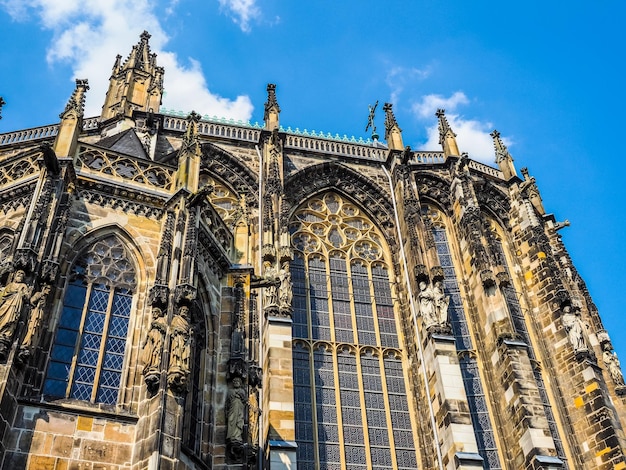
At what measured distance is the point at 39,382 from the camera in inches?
372

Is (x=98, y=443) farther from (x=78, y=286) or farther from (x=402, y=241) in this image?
(x=402, y=241)

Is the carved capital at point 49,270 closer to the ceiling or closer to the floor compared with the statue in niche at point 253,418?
closer to the ceiling

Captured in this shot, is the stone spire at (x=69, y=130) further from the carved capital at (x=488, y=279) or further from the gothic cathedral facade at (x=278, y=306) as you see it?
the carved capital at (x=488, y=279)

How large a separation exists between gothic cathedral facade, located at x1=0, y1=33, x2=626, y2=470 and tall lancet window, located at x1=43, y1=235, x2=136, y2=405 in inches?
1.1

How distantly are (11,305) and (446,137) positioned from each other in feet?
51.3

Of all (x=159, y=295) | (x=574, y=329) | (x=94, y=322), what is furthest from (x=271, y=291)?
(x=574, y=329)

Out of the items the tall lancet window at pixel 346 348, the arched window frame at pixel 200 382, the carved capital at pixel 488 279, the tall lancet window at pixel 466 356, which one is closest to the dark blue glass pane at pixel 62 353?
the arched window frame at pixel 200 382

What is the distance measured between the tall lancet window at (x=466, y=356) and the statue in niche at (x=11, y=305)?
10639 mm

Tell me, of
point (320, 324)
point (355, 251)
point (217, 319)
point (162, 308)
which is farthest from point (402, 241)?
point (162, 308)

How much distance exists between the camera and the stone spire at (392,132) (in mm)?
21109

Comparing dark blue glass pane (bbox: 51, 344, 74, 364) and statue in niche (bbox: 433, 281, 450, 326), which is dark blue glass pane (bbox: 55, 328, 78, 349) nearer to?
dark blue glass pane (bbox: 51, 344, 74, 364)

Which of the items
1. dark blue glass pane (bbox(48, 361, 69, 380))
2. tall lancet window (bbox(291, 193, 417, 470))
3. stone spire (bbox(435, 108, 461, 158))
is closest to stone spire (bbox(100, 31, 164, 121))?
tall lancet window (bbox(291, 193, 417, 470))

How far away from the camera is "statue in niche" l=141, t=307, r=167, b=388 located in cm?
952

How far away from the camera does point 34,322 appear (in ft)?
31.1
